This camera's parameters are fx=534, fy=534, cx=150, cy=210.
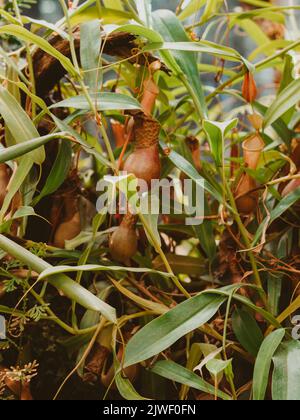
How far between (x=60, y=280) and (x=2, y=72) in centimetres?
34

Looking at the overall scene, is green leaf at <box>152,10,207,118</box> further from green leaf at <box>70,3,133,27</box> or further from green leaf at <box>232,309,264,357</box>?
green leaf at <box>232,309,264,357</box>

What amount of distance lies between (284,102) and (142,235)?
0.30 m

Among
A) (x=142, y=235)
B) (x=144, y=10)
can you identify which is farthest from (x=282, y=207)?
(x=144, y=10)

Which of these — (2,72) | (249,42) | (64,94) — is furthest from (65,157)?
(249,42)

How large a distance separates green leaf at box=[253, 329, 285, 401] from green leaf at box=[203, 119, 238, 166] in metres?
0.24

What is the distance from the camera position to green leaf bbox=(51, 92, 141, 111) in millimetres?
695

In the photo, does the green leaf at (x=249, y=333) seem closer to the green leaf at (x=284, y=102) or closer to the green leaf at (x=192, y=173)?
the green leaf at (x=192, y=173)

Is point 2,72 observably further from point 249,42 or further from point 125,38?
point 249,42

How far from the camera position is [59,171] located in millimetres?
750

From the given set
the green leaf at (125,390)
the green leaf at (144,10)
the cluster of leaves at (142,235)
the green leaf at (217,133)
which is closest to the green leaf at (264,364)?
the cluster of leaves at (142,235)

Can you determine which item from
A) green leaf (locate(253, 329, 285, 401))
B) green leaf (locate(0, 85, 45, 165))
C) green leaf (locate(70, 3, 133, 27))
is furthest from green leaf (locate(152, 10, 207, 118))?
green leaf (locate(253, 329, 285, 401))

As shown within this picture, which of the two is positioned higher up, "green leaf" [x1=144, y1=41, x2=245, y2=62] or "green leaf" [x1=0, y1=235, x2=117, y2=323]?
"green leaf" [x1=144, y1=41, x2=245, y2=62]

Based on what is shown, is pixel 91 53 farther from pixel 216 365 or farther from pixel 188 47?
pixel 216 365

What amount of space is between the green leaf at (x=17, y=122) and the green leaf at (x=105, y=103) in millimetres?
43
